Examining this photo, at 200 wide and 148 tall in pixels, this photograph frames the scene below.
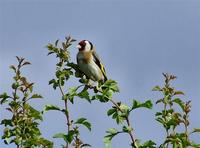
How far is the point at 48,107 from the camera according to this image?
6.00 meters

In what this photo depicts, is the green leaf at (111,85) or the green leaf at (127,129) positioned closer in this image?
the green leaf at (127,129)

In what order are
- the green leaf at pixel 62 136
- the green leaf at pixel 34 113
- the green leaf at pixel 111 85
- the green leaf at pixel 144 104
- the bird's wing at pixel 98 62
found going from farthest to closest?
the bird's wing at pixel 98 62 < the green leaf at pixel 111 85 < the green leaf at pixel 144 104 < the green leaf at pixel 34 113 < the green leaf at pixel 62 136

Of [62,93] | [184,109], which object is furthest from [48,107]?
[184,109]

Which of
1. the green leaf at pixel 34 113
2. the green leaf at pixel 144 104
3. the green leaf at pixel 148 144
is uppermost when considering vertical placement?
the green leaf at pixel 144 104

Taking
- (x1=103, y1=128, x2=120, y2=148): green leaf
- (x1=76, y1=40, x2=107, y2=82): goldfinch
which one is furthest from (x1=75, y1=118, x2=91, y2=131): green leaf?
(x1=76, y1=40, x2=107, y2=82): goldfinch

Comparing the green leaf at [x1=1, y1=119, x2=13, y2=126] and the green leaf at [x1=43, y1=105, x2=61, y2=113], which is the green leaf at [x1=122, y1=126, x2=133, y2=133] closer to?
the green leaf at [x1=43, y1=105, x2=61, y2=113]

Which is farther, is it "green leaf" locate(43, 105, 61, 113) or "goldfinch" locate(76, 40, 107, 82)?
"goldfinch" locate(76, 40, 107, 82)

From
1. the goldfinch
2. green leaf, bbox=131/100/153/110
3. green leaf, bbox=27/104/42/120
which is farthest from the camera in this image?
the goldfinch

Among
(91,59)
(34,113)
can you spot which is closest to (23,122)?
(34,113)

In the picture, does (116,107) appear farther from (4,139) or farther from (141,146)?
(4,139)

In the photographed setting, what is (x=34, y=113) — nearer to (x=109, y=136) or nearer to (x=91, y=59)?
(x=109, y=136)

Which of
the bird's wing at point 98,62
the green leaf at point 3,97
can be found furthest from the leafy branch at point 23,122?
the bird's wing at point 98,62

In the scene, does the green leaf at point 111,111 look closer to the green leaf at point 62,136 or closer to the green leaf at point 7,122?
the green leaf at point 62,136

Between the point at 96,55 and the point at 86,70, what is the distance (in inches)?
101
